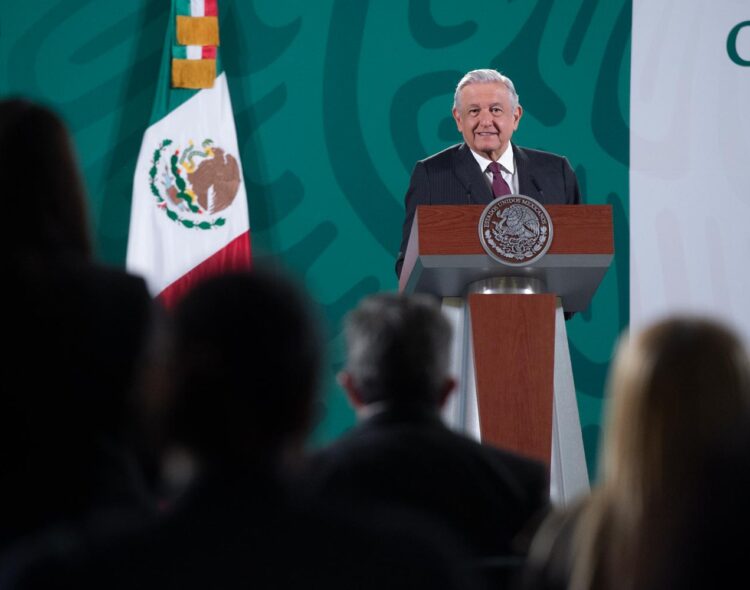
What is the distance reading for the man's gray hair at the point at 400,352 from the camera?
176 cm

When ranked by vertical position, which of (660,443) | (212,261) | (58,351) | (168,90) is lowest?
(212,261)

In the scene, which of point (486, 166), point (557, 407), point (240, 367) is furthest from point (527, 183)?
point (240, 367)

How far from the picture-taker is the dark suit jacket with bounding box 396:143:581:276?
13.9 ft

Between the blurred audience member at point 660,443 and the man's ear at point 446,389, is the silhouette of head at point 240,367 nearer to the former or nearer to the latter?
the blurred audience member at point 660,443

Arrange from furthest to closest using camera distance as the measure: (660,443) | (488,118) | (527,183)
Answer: (488,118)
(527,183)
(660,443)

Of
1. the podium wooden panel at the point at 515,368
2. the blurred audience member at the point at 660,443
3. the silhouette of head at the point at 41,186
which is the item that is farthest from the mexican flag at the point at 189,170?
the blurred audience member at the point at 660,443

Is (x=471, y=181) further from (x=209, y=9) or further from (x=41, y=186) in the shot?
(x=41, y=186)

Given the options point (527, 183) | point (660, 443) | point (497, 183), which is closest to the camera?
point (660, 443)

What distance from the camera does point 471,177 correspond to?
14.2 ft

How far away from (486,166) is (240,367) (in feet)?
11.8

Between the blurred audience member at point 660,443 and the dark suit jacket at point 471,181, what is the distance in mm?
2943

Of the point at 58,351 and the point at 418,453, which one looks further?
the point at 418,453

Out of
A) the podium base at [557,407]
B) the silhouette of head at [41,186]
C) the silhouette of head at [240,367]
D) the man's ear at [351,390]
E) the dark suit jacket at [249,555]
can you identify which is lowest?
the podium base at [557,407]

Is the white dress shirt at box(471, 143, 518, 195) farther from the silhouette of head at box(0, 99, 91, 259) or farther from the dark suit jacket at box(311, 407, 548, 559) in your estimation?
the silhouette of head at box(0, 99, 91, 259)
